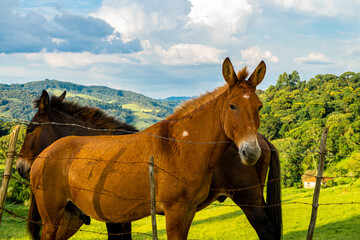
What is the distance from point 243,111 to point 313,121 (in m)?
100.0

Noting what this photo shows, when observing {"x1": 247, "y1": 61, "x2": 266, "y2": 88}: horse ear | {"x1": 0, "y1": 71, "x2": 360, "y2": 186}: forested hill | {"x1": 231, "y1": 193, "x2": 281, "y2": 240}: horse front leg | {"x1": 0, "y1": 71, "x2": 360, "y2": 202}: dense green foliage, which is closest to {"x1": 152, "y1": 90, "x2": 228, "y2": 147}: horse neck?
{"x1": 247, "y1": 61, "x2": 266, "y2": 88}: horse ear

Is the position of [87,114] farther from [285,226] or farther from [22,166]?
[285,226]

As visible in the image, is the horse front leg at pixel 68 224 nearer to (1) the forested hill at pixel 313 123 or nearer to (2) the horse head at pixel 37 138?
(2) the horse head at pixel 37 138

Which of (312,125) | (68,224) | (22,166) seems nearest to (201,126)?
(68,224)

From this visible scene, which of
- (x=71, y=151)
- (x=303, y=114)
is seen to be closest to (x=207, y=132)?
(x=71, y=151)

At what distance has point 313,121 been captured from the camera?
95.9 m

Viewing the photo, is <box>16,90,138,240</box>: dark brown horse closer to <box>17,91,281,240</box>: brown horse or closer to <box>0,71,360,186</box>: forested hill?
<box>17,91,281,240</box>: brown horse

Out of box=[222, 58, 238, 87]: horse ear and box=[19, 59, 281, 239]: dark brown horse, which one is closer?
box=[222, 58, 238, 87]: horse ear

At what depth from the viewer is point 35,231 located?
6.10 meters

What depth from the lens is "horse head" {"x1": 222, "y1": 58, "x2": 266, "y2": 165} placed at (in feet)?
12.9

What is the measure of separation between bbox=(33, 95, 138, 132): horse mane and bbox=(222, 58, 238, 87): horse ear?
3210mm

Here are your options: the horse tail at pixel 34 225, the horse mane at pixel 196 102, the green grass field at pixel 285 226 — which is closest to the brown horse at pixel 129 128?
the horse tail at pixel 34 225

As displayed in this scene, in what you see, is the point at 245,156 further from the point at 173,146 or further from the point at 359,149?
the point at 359,149

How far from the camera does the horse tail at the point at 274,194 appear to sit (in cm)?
639
